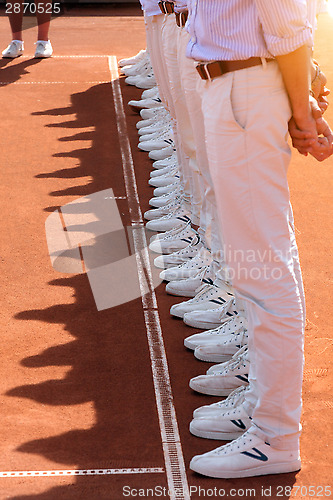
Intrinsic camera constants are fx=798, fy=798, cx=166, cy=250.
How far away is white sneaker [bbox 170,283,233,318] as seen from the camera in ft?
14.0

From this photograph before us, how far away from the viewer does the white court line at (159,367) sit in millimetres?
3088

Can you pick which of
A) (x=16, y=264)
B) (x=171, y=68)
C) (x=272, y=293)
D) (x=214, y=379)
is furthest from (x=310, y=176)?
(x=272, y=293)

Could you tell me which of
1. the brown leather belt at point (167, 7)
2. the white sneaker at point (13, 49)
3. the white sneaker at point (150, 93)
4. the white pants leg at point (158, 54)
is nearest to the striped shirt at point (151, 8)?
the white pants leg at point (158, 54)

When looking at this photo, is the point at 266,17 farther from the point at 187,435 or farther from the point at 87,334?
the point at 87,334

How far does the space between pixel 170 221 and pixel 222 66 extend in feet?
8.91

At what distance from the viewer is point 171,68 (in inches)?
197

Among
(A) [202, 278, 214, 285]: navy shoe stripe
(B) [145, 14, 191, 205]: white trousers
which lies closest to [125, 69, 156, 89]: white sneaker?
(B) [145, 14, 191, 205]: white trousers

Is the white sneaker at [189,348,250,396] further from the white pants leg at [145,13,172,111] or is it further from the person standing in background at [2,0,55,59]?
the person standing in background at [2,0,55,59]

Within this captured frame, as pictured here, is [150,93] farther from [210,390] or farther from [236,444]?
[236,444]

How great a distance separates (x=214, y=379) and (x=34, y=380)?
86 cm

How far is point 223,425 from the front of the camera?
326 cm

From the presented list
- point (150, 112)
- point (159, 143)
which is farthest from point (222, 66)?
point (150, 112)

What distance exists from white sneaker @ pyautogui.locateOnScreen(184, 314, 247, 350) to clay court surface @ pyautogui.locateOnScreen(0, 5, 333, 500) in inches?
3.4

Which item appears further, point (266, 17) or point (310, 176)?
point (310, 176)
